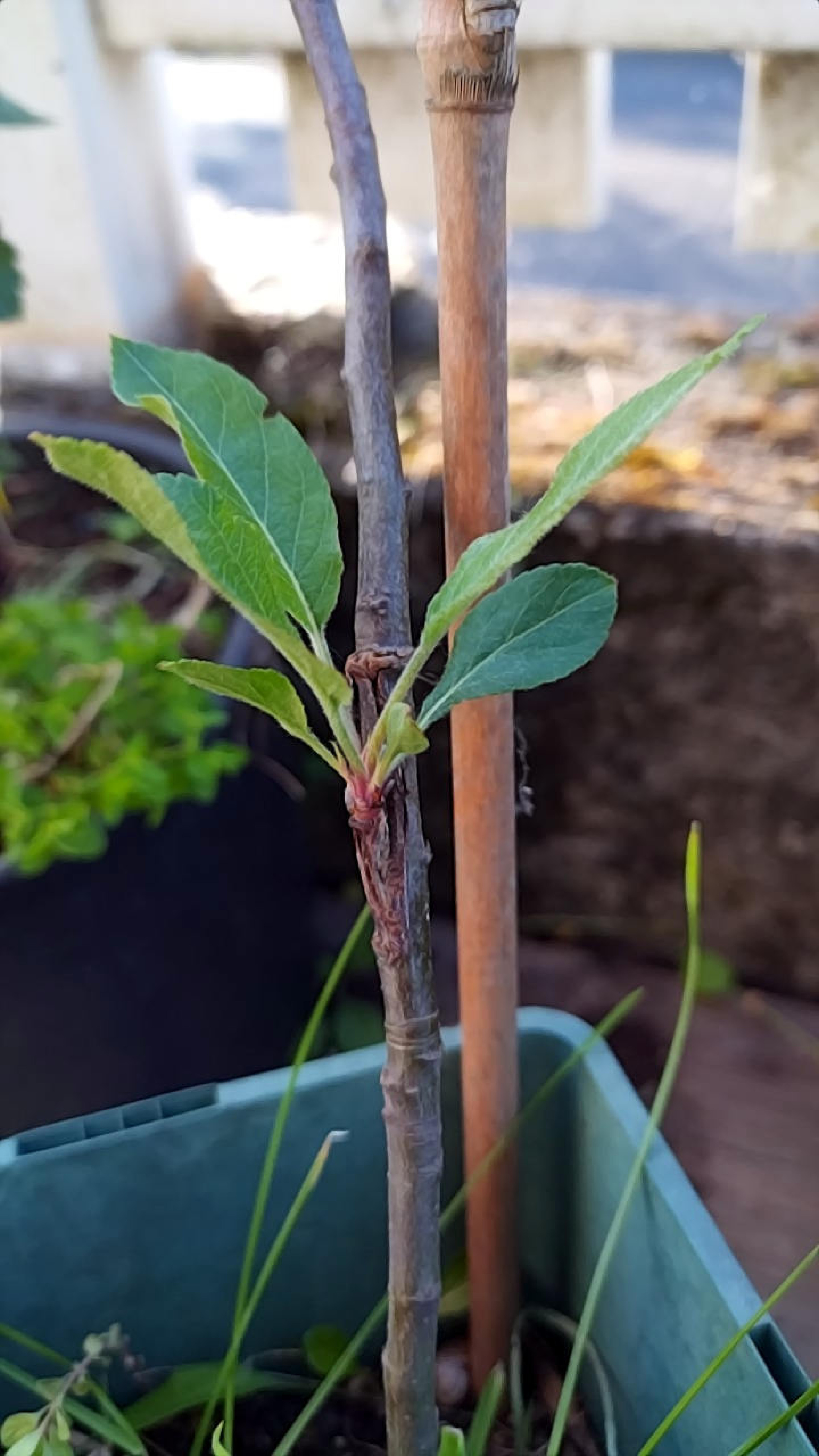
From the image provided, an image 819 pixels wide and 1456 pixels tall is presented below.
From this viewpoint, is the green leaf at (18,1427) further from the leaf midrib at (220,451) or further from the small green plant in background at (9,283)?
the small green plant in background at (9,283)

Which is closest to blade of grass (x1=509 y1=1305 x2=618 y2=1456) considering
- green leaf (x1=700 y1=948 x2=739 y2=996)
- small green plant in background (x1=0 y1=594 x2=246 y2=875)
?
small green plant in background (x1=0 y1=594 x2=246 y2=875)

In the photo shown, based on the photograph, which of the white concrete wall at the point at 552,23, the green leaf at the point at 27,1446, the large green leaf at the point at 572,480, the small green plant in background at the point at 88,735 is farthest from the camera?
the white concrete wall at the point at 552,23

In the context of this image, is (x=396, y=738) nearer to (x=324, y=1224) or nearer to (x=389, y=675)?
(x=389, y=675)

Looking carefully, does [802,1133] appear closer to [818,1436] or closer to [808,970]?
[808,970]

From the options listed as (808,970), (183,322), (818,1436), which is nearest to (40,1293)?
(818,1436)

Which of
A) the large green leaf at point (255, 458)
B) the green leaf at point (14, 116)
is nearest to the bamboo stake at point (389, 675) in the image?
the large green leaf at point (255, 458)

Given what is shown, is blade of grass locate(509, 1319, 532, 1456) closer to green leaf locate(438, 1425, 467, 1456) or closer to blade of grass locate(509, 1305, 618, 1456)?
blade of grass locate(509, 1305, 618, 1456)

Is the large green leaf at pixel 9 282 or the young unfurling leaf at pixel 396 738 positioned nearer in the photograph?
the young unfurling leaf at pixel 396 738

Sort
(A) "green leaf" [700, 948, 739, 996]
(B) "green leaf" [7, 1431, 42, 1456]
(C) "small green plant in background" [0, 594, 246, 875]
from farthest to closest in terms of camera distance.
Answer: (A) "green leaf" [700, 948, 739, 996]
(C) "small green plant in background" [0, 594, 246, 875]
(B) "green leaf" [7, 1431, 42, 1456]
